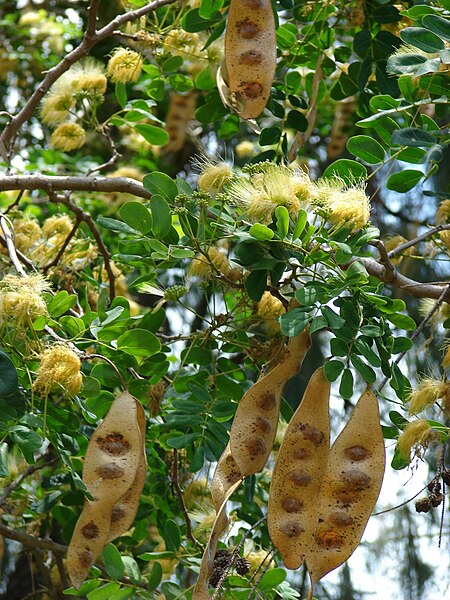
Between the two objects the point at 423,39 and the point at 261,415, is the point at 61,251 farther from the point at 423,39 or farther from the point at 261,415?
the point at 423,39

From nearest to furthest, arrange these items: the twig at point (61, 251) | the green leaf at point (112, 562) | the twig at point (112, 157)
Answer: the green leaf at point (112, 562) < the twig at point (112, 157) < the twig at point (61, 251)

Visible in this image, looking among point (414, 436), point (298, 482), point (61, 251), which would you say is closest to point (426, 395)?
point (414, 436)

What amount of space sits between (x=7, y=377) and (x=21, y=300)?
6.6 inches

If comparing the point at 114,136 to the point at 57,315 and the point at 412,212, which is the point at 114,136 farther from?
the point at 57,315

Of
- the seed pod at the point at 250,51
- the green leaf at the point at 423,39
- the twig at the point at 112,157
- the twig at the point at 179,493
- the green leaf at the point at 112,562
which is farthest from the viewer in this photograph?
the twig at the point at 112,157

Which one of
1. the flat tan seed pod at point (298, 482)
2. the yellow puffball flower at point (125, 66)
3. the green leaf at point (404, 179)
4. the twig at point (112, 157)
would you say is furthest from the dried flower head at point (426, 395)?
the yellow puffball flower at point (125, 66)

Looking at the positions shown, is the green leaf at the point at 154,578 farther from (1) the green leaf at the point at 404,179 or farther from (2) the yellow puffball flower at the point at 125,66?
(2) the yellow puffball flower at the point at 125,66

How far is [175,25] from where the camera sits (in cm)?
321

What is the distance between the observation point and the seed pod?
2479 millimetres

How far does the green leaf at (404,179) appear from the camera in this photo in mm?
2406

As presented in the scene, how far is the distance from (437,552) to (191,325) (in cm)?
161

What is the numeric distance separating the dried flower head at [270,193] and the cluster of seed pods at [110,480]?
449 millimetres

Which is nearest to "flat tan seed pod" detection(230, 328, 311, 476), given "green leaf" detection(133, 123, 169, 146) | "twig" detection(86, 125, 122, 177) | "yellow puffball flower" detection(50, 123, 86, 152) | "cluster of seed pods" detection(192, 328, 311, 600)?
"cluster of seed pods" detection(192, 328, 311, 600)

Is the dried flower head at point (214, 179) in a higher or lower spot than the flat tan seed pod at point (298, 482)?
higher
